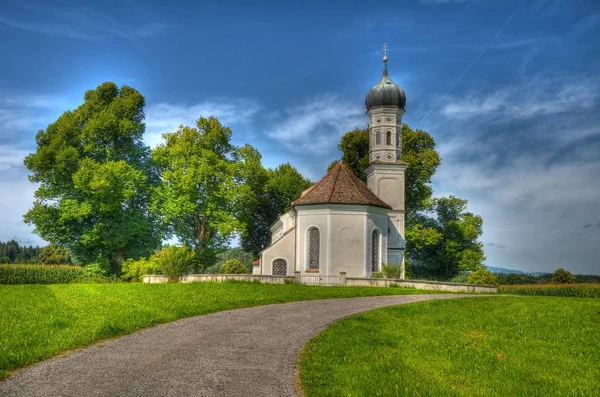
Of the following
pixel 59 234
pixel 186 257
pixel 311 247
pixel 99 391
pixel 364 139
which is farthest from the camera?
pixel 364 139

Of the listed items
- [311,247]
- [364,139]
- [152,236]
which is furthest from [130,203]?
[364,139]

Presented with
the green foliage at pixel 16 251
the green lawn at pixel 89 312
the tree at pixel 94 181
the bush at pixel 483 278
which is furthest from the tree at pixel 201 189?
the green foliage at pixel 16 251

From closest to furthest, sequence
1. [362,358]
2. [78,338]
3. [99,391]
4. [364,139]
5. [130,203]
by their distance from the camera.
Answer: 1. [99,391]
2. [362,358]
3. [78,338]
4. [130,203]
5. [364,139]

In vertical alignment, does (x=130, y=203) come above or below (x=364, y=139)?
below

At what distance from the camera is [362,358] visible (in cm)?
927

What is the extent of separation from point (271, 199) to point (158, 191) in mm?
16186

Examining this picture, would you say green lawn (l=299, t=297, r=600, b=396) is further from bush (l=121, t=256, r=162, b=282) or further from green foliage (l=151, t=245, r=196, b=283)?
bush (l=121, t=256, r=162, b=282)

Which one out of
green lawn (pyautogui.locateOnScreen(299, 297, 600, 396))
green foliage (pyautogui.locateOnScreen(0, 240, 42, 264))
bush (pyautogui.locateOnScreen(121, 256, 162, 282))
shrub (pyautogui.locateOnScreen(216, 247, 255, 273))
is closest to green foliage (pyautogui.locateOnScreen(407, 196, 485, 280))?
shrub (pyautogui.locateOnScreen(216, 247, 255, 273))

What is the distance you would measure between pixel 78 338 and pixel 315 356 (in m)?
4.82

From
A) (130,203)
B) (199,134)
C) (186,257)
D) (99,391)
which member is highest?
(199,134)

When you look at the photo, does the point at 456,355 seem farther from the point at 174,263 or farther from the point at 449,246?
the point at 449,246

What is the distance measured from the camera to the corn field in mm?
29156

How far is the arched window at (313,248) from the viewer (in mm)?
33406

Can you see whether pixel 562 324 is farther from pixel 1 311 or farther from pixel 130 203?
pixel 130 203
